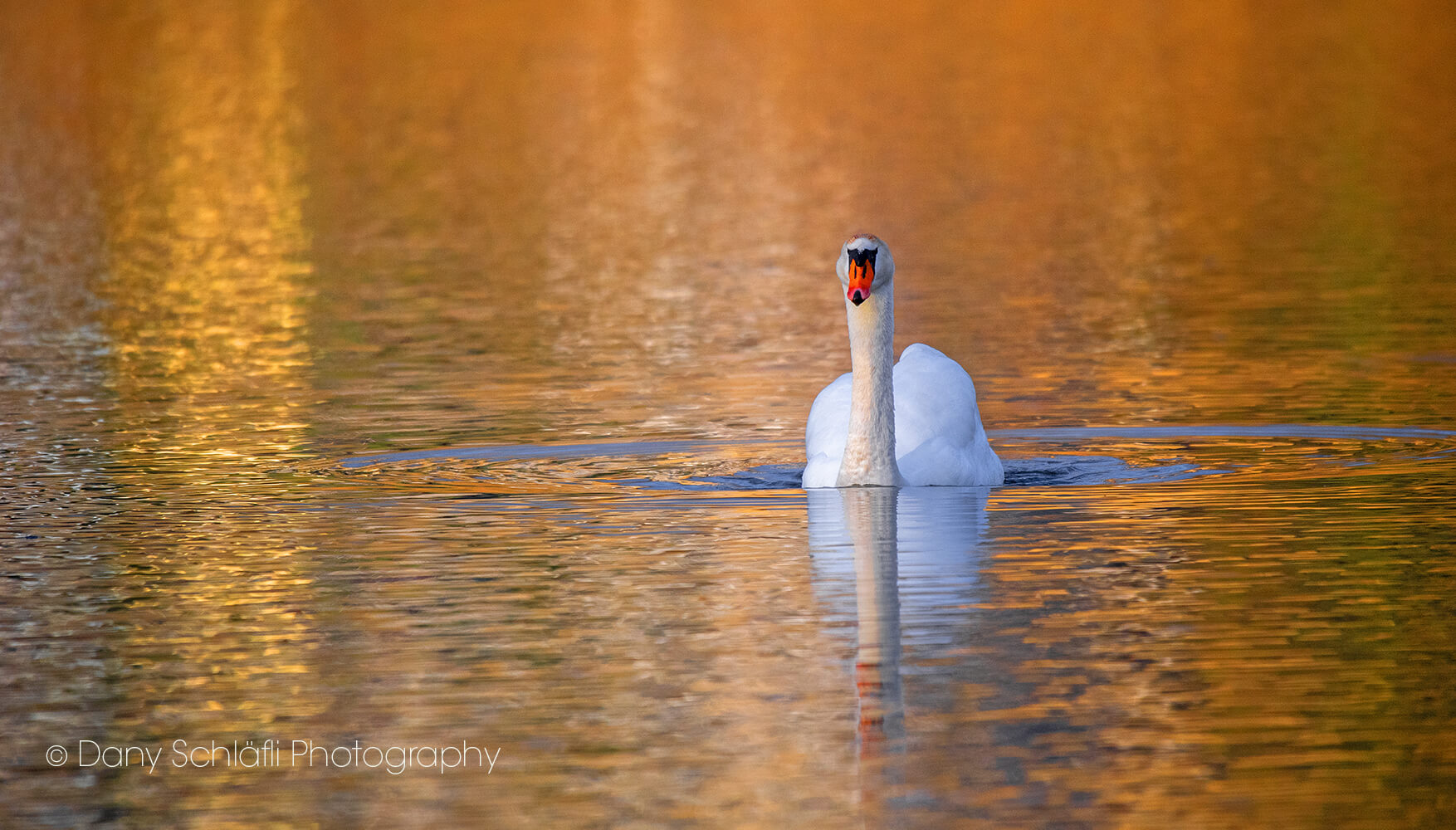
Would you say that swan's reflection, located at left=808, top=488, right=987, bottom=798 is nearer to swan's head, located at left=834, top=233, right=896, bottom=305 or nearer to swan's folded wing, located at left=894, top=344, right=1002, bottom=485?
swan's folded wing, located at left=894, top=344, right=1002, bottom=485

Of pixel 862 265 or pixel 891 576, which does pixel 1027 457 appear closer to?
A: pixel 862 265

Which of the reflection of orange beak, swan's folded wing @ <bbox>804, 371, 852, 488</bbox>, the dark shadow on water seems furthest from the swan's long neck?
the dark shadow on water

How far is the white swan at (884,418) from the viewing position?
45.3 feet

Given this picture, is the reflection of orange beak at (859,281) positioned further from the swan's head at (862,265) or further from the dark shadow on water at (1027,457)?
the dark shadow on water at (1027,457)

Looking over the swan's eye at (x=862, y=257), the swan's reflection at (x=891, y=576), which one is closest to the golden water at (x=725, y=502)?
the swan's reflection at (x=891, y=576)

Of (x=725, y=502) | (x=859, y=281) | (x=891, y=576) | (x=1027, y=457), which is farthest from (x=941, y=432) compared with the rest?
(x=891, y=576)

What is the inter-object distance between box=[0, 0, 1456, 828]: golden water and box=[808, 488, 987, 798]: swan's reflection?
4 centimetres

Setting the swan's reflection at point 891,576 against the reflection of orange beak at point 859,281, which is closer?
the swan's reflection at point 891,576

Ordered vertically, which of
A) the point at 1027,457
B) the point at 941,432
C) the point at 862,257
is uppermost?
the point at 862,257

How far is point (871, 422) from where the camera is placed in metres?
13.8

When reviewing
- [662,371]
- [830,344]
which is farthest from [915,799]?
[830,344]

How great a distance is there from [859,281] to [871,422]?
2.57ft

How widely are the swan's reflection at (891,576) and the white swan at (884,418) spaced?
4.6 inches

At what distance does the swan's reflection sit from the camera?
345 inches
